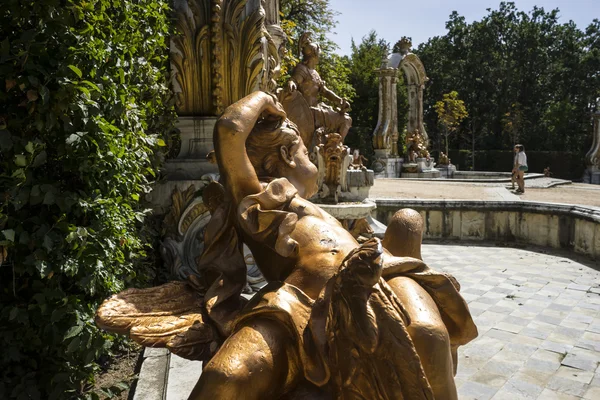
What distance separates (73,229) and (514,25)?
44.5 meters

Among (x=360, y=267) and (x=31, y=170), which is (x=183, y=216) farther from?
(x=360, y=267)

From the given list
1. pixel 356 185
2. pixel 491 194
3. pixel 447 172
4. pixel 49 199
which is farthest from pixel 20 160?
pixel 447 172

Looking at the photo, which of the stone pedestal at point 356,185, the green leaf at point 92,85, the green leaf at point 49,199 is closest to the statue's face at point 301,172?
the green leaf at point 92,85

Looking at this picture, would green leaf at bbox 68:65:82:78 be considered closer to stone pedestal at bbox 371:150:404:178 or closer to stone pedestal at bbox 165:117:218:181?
stone pedestal at bbox 165:117:218:181

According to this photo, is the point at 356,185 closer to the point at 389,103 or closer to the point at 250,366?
the point at 250,366

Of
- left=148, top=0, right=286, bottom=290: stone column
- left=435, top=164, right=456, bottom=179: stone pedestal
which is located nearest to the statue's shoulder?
left=148, top=0, right=286, bottom=290: stone column

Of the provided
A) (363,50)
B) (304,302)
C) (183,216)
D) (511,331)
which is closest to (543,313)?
(511,331)

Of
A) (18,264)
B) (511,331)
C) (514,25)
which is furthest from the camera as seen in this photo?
(514,25)

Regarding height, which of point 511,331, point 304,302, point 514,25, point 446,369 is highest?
point 514,25

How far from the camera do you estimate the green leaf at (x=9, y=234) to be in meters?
2.14

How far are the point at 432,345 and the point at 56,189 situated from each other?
Answer: 2.06 metres

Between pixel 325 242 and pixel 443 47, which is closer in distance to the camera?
pixel 325 242

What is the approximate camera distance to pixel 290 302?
1.55 meters

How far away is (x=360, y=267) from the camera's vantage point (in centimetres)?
135
